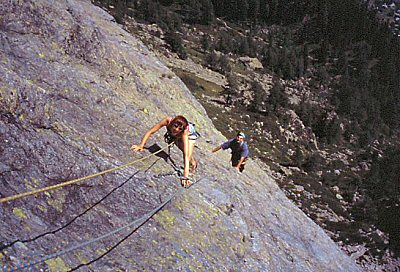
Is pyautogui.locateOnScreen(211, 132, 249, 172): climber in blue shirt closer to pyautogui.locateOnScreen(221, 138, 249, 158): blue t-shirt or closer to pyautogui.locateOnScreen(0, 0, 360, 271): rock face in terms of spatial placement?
pyautogui.locateOnScreen(221, 138, 249, 158): blue t-shirt

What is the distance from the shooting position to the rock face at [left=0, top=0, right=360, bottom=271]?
579cm

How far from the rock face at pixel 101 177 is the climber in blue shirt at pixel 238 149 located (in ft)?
1.61

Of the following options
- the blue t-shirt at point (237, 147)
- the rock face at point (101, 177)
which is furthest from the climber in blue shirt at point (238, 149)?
the rock face at point (101, 177)

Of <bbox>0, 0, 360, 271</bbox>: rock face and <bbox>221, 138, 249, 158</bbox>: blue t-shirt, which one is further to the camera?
<bbox>221, 138, 249, 158</bbox>: blue t-shirt

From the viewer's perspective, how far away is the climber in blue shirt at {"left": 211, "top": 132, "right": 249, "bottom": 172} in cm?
1039

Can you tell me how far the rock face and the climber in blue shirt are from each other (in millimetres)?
491

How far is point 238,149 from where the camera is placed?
1043 cm

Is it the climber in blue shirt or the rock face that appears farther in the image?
the climber in blue shirt

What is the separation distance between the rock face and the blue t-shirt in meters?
0.58

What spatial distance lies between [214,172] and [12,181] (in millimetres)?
4640

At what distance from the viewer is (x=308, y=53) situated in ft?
421

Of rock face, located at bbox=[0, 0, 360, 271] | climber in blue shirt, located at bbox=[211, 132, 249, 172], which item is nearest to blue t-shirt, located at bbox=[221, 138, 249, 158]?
climber in blue shirt, located at bbox=[211, 132, 249, 172]

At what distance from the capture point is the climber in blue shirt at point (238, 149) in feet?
34.1

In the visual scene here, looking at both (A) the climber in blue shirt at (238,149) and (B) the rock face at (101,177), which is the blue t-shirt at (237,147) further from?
(B) the rock face at (101,177)
